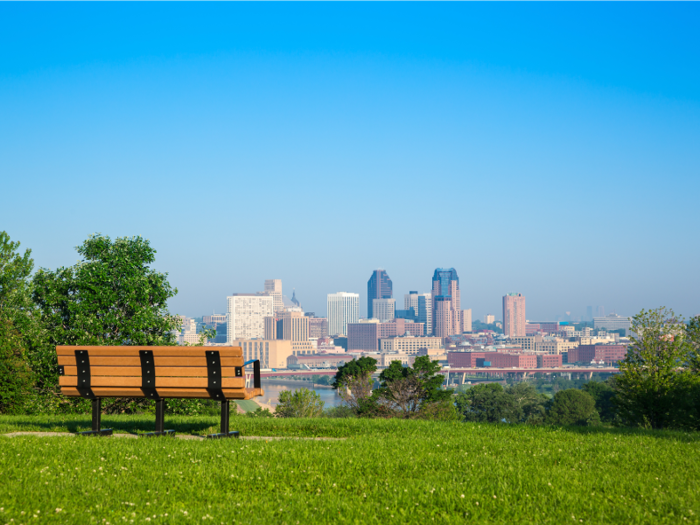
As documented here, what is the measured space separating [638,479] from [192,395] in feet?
13.5

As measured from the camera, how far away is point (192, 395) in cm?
605

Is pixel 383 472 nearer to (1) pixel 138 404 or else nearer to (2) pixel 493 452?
(2) pixel 493 452

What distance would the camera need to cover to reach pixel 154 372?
6051 mm

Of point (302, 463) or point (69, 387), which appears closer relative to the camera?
point (302, 463)

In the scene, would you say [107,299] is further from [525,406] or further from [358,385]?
[525,406]

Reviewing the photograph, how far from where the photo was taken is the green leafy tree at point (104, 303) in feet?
38.6

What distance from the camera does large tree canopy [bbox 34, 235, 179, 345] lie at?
38.8ft

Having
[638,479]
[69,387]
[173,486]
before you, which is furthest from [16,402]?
[638,479]

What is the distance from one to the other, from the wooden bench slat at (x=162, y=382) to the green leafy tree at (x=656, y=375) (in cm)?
1406

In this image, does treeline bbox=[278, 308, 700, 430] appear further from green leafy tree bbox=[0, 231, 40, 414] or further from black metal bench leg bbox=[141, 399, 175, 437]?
green leafy tree bbox=[0, 231, 40, 414]

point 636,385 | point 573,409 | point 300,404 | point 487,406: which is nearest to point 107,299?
point 636,385

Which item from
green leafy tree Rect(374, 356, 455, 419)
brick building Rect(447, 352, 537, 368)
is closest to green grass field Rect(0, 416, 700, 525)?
green leafy tree Rect(374, 356, 455, 419)

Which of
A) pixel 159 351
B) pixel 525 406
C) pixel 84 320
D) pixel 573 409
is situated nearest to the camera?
pixel 159 351

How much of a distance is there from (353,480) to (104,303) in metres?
9.24
